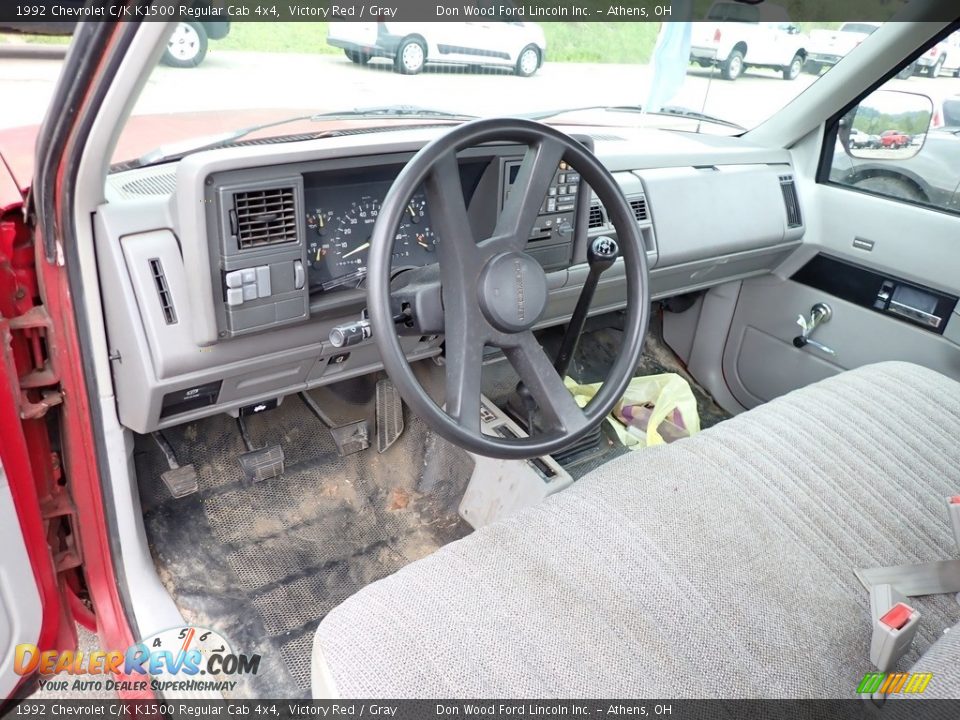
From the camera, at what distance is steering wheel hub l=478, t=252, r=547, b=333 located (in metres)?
1.38

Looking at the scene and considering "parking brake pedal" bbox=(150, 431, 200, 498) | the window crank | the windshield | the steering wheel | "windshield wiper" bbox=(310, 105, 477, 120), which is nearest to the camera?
the steering wheel

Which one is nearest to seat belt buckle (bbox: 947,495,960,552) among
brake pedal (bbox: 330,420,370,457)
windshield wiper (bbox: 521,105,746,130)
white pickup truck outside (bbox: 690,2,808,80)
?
windshield wiper (bbox: 521,105,746,130)

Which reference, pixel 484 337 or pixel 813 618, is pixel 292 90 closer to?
pixel 484 337

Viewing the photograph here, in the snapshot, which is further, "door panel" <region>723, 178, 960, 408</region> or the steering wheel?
"door panel" <region>723, 178, 960, 408</region>

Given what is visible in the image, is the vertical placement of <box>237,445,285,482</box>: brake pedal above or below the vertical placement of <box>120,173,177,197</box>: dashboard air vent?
below

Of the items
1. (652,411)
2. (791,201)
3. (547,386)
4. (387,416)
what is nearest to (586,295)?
(547,386)

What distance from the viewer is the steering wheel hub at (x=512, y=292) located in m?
1.38

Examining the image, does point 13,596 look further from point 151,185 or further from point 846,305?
point 846,305

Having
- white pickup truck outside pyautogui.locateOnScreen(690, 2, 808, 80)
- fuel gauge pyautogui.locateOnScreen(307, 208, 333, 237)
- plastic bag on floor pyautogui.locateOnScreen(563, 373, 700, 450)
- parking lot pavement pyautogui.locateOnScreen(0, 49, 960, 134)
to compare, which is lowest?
plastic bag on floor pyautogui.locateOnScreen(563, 373, 700, 450)

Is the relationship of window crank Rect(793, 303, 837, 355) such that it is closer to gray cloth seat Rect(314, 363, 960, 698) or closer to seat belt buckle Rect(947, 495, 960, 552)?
gray cloth seat Rect(314, 363, 960, 698)

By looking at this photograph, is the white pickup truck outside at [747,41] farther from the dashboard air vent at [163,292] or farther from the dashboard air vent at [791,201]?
the dashboard air vent at [163,292]

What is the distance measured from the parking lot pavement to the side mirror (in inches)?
2.6

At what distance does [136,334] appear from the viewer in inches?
60.0

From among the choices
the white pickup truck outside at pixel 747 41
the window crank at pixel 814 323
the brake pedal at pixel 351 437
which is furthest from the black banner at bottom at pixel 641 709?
the white pickup truck outside at pixel 747 41
